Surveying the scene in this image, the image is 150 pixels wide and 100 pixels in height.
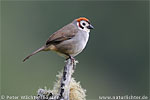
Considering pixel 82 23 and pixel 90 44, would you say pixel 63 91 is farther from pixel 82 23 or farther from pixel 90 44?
pixel 90 44

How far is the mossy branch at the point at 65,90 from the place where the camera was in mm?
7059

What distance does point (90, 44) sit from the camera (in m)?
23.6

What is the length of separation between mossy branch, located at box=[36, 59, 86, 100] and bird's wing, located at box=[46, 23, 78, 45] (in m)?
1.27

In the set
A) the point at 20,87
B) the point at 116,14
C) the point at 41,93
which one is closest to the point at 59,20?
the point at 116,14

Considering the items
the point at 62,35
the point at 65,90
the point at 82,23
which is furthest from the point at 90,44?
the point at 65,90

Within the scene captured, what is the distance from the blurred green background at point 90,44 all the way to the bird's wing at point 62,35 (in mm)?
10417

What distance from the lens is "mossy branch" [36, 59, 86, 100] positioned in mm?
7059

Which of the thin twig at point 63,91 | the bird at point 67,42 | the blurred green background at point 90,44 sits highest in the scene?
the blurred green background at point 90,44

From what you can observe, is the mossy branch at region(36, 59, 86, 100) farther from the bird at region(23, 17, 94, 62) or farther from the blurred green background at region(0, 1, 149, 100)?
the blurred green background at region(0, 1, 149, 100)

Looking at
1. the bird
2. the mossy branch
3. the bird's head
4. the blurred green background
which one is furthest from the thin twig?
the blurred green background

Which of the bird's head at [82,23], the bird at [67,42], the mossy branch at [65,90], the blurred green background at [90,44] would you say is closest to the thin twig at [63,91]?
the mossy branch at [65,90]

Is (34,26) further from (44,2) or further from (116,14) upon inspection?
(116,14)

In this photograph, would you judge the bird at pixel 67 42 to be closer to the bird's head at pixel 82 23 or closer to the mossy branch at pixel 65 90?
the bird's head at pixel 82 23

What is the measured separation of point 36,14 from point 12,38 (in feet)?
9.00
